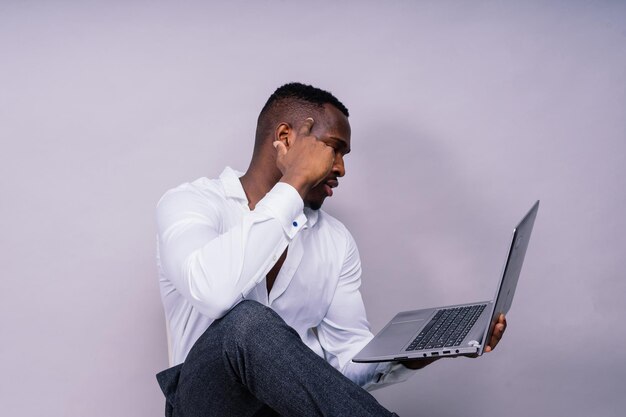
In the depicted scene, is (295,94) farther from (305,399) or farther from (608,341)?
(608,341)

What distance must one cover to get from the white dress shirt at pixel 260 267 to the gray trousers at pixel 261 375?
0.08 metres

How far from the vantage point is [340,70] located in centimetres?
234

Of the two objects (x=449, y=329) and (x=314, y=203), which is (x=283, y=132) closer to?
(x=314, y=203)

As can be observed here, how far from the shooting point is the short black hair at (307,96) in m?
1.88

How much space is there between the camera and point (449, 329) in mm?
1542

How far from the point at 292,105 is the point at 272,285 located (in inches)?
21.0

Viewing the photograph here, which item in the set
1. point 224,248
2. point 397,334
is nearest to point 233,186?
point 224,248

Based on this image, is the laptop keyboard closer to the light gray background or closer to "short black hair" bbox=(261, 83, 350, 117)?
the light gray background

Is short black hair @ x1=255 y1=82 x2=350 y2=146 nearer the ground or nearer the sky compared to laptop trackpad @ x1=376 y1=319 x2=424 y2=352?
nearer the sky

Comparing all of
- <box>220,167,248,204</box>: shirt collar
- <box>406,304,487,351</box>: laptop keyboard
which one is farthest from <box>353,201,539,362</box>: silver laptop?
<box>220,167,248,204</box>: shirt collar

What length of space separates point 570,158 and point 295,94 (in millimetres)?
1104

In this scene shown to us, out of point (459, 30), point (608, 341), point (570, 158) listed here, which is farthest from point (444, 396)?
point (459, 30)

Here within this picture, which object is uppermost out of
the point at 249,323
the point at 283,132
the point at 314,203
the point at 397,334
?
the point at 283,132

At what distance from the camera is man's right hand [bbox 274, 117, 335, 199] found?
1.54 meters
